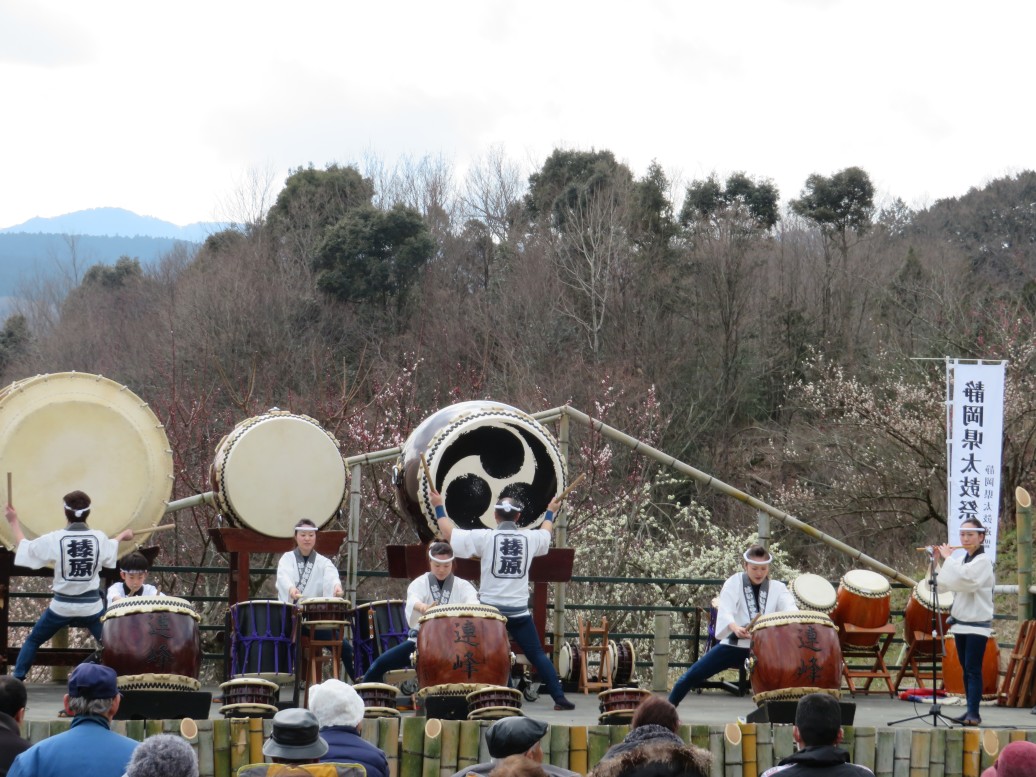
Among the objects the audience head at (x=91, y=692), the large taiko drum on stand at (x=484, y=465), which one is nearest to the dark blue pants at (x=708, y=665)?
the large taiko drum on stand at (x=484, y=465)

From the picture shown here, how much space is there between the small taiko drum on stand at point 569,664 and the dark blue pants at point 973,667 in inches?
109

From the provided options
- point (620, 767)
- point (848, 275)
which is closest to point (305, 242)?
point (848, 275)

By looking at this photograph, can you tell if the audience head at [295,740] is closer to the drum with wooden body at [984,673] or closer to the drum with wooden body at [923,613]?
the drum with wooden body at [923,613]

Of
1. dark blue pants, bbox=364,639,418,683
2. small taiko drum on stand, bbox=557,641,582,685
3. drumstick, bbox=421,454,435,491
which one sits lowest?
small taiko drum on stand, bbox=557,641,582,685

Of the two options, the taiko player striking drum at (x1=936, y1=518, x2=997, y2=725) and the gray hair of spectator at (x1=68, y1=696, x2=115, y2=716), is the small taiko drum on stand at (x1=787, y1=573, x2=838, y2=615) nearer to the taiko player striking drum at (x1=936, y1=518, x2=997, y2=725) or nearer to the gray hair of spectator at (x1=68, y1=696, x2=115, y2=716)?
the taiko player striking drum at (x1=936, y1=518, x2=997, y2=725)

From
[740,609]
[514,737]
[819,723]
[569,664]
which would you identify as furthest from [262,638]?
[819,723]

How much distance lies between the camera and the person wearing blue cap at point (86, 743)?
172 inches

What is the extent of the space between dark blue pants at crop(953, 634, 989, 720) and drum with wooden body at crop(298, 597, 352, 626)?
154 inches

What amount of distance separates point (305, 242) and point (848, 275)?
11660 mm

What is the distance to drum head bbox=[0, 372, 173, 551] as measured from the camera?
951cm

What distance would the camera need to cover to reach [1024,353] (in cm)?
2017

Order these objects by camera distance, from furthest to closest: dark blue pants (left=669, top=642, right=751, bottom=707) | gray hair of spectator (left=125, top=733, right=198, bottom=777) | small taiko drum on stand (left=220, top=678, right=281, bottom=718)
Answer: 1. dark blue pants (left=669, top=642, right=751, bottom=707)
2. small taiko drum on stand (left=220, top=678, right=281, bottom=718)
3. gray hair of spectator (left=125, top=733, right=198, bottom=777)

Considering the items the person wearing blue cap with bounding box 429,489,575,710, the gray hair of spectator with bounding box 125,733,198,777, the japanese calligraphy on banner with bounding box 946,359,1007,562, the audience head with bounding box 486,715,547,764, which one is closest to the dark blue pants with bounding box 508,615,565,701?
the person wearing blue cap with bounding box 429,489,575,710

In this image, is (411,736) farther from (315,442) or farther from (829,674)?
(315,442)
